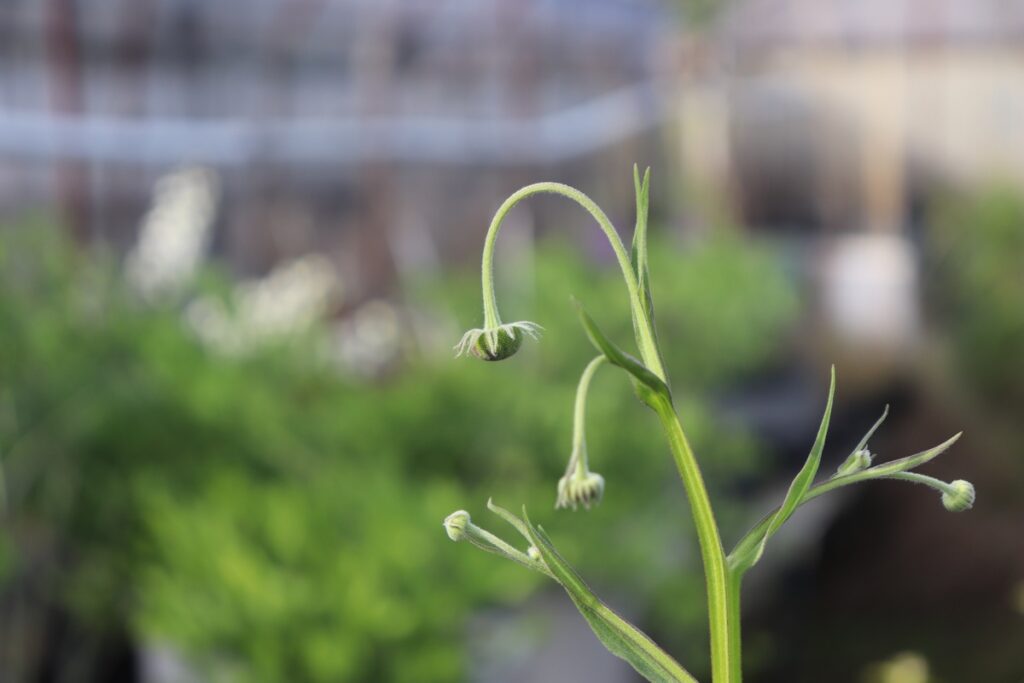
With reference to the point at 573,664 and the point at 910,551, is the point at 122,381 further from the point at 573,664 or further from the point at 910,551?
the point at 910,551

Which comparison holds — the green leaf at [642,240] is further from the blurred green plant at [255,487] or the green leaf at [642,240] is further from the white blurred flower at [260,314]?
the white blurred flower at [260,314]

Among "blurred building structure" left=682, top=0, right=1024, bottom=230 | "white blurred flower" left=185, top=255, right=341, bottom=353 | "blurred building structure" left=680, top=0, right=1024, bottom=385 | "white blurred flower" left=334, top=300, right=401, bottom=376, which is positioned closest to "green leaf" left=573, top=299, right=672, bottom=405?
"white blurred flower" left=185, top=255, right=341, bottom=353

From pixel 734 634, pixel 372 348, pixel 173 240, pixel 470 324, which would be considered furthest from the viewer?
pixel 372 348

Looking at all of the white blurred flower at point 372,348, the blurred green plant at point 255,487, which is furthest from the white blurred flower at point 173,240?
the white blurred flower at point 372,348

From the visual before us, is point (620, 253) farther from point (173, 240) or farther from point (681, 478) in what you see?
point (173, 240)

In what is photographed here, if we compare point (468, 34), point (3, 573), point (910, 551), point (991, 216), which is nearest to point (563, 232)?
point (468, 34)

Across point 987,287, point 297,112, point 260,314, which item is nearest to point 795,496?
point 260,314
